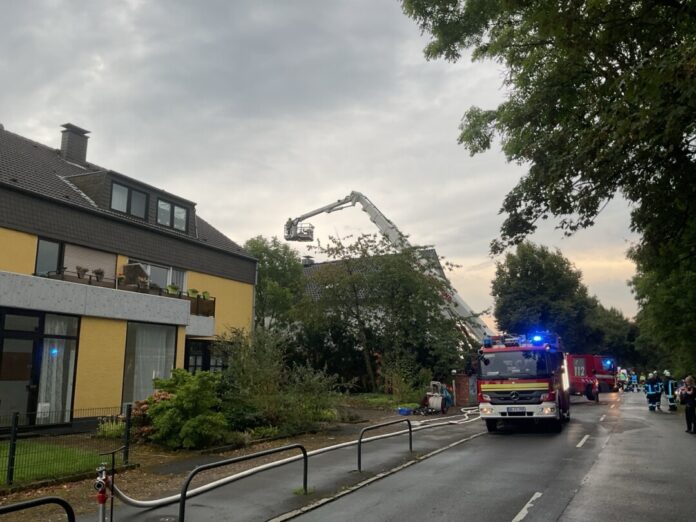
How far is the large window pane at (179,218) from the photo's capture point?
82.8 feet

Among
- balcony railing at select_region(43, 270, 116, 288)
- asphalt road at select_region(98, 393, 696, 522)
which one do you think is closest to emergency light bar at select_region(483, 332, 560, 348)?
asphalt road at select_region(98, 393, 696, 522)

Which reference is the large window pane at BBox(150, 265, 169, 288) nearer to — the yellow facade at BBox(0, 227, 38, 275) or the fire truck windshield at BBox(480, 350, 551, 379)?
the yellow facade at BBox(0, 227, 38, 275)

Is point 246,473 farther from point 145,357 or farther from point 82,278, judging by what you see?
point 145,357

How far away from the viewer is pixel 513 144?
13.0 meters

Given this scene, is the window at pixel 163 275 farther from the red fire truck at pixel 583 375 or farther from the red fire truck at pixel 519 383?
the red fire truck at pixel 583 375

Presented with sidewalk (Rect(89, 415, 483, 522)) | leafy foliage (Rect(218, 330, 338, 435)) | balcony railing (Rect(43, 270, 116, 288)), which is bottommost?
sidewalk (Rect(89, 415, 483, 522))

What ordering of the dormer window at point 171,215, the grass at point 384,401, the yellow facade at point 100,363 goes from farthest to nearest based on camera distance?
the grass at point 384,401, the dormer window at point 171,215, the yellow facade at point 100,363

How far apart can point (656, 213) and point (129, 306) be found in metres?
14.7

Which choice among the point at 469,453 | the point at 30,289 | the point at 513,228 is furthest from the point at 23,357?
the point at 513,228

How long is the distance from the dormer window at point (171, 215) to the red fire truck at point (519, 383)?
14721 millimetres

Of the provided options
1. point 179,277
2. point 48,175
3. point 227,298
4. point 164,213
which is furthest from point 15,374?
point 227,298

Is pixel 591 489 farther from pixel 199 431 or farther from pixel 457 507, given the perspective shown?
pixel 199 431

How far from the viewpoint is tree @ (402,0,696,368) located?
22.1ft

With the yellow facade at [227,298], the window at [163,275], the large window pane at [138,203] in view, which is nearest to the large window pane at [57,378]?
the window at [163,275]
